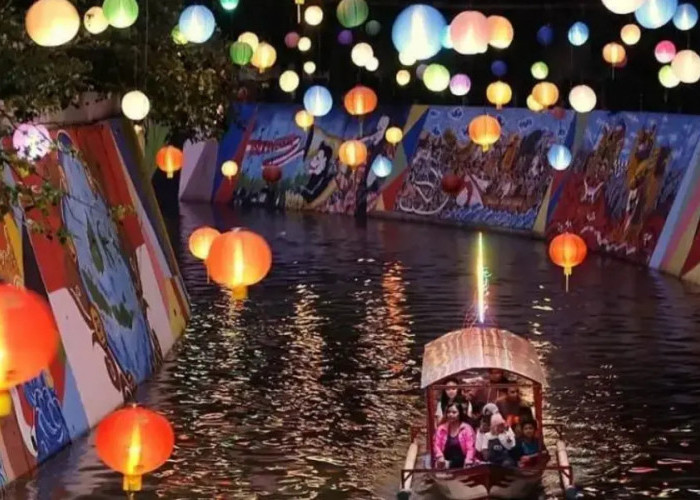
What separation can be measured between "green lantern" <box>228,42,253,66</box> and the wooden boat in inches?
363

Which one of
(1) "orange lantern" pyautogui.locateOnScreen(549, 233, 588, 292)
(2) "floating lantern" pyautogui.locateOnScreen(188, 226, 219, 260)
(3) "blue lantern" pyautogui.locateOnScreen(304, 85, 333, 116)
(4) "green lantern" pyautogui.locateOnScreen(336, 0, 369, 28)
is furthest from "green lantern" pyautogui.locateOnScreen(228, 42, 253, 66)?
(1) "orange lantern" pyautogui.locateOnScreen(549, 233, 588, 292)

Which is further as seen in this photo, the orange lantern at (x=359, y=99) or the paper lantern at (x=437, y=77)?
the orange lantern at (x=359, y=99)

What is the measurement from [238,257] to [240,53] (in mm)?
10169

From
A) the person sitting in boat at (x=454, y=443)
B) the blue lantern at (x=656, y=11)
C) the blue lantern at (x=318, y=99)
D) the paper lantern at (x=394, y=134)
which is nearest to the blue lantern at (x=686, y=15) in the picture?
the blue lantern at (x=656, y=11)

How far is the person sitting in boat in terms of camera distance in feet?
44.5

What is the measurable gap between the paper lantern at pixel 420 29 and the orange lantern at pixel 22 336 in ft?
24.2

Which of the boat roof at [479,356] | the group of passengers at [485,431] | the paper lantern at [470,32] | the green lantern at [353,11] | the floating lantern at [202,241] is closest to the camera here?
the group of passengers at [485,431]

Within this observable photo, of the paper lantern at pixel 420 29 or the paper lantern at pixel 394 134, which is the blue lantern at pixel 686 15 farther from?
the paper lantern at pixel 394 134

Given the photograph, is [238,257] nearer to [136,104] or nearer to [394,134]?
[136,104]

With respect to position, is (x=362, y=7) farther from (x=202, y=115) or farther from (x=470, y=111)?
(x=470, y=111)

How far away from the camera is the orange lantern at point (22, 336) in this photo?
8859mm

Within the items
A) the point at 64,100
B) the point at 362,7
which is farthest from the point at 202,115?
the point at 64,100

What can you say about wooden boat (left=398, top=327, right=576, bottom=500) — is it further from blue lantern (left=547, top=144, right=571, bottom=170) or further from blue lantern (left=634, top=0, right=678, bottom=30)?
blue lantern (left=547, top=144, right=571, bottom=170)

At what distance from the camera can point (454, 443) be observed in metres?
13.7
